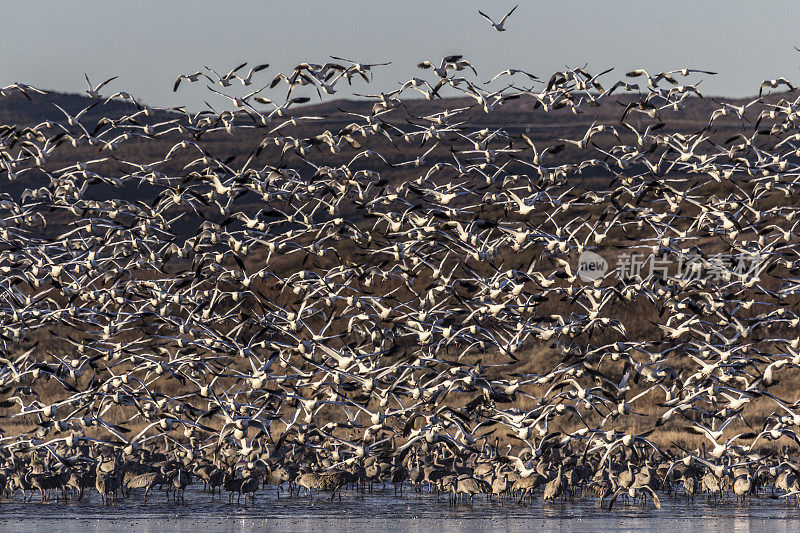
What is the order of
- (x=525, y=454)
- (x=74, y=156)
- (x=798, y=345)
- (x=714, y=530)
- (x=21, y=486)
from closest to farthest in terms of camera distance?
(x=714, y=530), (x=21, y=486), (x=525, y=454), (x=798, y=345), (x=74, y=156)

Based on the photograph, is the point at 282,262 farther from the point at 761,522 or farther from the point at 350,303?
the point at 761,522

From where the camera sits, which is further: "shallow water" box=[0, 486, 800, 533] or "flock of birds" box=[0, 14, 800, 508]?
"flock of birds" box=[0, 14, 800, 508]

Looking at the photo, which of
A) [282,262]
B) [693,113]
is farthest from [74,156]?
[693,113]

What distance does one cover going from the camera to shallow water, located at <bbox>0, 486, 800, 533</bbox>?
26703 mm

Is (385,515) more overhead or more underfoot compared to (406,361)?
more underfoot

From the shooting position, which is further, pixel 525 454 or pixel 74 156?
pixel 74 156

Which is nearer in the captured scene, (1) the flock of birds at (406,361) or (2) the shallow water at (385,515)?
(2) the shallow water at (385,515)

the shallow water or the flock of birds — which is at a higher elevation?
the flock of birds

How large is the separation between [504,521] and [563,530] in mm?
1983

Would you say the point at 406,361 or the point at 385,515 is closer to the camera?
the point at 385,515

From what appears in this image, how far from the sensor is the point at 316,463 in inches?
1332

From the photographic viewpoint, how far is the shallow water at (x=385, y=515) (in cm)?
2670

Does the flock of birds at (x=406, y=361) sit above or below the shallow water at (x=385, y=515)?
above

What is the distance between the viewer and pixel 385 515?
28781mm
